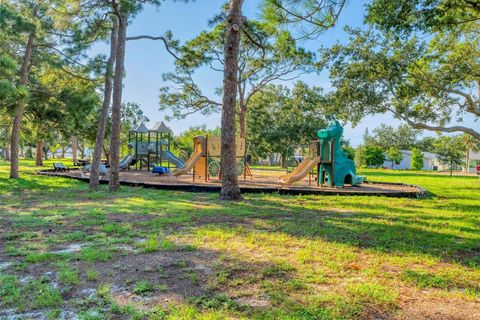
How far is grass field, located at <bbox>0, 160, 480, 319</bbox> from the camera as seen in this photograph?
2.41 m

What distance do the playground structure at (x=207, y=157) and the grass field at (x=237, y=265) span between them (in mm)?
6737

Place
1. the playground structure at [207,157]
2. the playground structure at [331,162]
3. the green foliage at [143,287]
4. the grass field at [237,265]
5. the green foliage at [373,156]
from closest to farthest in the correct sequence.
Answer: the grass field at [237,265], the green foliage at [143,287], the playground structure at [331,162], the playground structure at [207,157], the green foliage at [373,156]

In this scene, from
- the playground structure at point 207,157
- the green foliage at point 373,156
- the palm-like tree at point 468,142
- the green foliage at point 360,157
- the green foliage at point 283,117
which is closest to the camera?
the playground structure at point 207,157

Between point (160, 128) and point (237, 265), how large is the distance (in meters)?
17.5

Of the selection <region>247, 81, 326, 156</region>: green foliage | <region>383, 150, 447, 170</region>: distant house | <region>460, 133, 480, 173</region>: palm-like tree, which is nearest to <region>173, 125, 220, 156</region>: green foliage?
<region>247, 81, 326, 156</region>: green foliage

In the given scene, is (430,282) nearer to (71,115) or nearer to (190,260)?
(190,260)

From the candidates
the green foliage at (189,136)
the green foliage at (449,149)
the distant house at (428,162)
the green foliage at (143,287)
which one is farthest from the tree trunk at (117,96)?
the distant house at (428,162)

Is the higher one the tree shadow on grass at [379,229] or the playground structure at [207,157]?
the playground structure at [207,157]

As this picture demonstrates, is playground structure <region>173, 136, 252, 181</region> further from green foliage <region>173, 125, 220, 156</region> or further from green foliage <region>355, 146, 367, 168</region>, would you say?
green foliage <region>355, 146, 367, 168</region>

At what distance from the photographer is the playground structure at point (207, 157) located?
Result: 13078 millimetres

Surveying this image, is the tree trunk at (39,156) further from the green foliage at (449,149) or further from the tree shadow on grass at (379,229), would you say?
the green foliage at (449,149)

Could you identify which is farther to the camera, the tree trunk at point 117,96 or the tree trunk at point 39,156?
the tree trunk at point 39,156

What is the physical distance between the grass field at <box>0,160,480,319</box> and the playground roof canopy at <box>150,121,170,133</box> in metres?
13.7

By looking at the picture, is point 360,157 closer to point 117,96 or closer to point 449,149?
point 449,149
